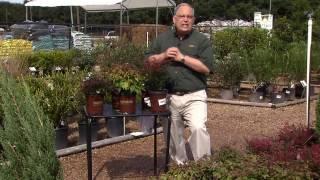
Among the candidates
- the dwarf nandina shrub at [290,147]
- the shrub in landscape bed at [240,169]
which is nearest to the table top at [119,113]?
the dwarf nandina shrub at [290,147]

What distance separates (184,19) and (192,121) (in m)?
0.92

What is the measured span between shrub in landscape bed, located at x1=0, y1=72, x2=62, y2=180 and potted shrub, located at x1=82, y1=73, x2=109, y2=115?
5.31 ft

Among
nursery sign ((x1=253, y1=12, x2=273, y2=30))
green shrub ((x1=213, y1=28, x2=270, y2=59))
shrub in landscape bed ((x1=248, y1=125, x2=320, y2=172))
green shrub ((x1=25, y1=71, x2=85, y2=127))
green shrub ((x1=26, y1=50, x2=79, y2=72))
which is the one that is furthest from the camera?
nursery sign ((x1=253, y1=12, x2=273, y2=30))

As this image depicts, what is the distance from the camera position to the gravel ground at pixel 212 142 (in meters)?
6.25

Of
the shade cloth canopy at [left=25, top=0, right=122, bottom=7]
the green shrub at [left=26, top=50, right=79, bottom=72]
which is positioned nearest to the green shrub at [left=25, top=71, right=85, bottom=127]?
the green shrub at [left=26, top=50, right=79, bottom=72]

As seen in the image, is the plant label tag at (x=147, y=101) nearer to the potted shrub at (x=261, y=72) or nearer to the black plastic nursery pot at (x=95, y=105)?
the black plastic nursery pot at (x=95, y=105)

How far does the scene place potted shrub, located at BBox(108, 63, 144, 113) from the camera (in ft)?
17.6

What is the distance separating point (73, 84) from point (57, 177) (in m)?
4.50

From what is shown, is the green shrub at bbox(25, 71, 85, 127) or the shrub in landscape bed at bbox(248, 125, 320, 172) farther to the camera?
the green shrub at bbox(25, 71, 85, 127)

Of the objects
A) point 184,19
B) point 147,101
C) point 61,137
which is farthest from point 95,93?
point 61,137

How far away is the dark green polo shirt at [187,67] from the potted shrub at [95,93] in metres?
0.63

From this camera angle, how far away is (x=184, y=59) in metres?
4.94

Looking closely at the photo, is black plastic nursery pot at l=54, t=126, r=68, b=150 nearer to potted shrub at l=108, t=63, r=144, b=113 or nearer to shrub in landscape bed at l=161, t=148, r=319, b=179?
potted shrub at l=108, t=63, r=144, b=113

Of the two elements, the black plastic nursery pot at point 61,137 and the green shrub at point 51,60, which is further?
the green shrub at point 51,60
